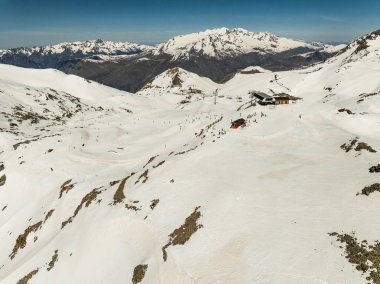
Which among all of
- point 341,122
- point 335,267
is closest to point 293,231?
point 335,267

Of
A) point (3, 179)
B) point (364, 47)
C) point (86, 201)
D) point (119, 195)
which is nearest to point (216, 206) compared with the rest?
point (119, 195)

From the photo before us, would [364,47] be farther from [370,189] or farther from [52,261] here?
[52,261]

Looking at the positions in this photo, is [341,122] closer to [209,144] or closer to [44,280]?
[209,144]

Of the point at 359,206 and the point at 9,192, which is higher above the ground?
the point at 359,206

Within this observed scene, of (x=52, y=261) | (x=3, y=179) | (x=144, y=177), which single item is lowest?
(x=3, y=179)

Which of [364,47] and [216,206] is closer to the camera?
[216,206]

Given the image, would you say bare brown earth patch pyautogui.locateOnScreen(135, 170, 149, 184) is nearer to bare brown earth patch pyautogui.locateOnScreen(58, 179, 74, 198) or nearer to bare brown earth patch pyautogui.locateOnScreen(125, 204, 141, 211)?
bare brown earth patch pyautogui.locateOnScreen(125, 204, 141, 211)

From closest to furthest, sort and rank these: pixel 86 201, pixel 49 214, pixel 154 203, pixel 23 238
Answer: pixel 154 203 < pixel 86 201 < pixel 23 238 < pixel 49 214
